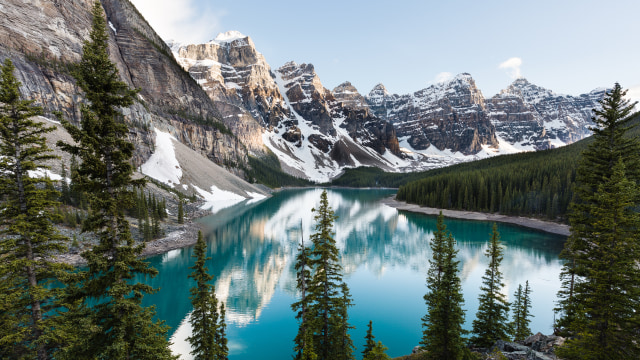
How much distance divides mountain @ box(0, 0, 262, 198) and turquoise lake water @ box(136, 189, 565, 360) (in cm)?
3013

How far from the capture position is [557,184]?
6769 cm

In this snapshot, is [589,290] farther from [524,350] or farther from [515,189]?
[515,189]

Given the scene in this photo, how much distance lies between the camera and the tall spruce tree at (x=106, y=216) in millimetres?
8875

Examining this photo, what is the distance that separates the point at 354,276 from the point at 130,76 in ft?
434

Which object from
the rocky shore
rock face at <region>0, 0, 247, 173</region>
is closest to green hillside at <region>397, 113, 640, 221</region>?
the rocky shore

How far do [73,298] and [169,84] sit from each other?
486 ft

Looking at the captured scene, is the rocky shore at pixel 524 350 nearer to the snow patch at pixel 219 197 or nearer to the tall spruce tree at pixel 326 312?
the tall spruce tree at pixel 326 312

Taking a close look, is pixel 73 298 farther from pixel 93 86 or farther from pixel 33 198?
pixel 93 86

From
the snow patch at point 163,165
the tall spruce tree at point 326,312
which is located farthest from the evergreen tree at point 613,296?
the snow patch at point 163,165

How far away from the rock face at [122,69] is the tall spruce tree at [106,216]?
82.2ft

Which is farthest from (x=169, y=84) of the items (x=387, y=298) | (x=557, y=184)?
(x=557, y=184)

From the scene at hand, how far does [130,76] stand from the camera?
4737 inches

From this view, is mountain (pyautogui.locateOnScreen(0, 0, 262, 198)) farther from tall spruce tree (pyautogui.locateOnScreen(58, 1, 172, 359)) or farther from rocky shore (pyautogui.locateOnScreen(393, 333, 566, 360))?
rocky shore (pyautogui.locateOnScreen(393, 333, 566, 360))

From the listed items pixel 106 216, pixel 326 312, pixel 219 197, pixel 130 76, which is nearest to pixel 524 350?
pixel 326 312
